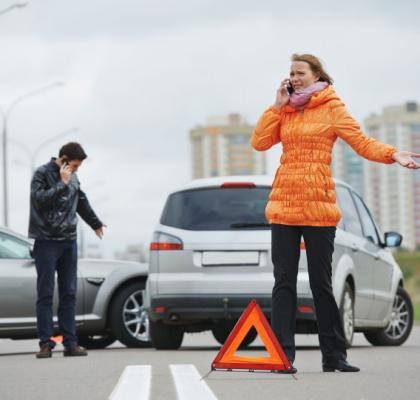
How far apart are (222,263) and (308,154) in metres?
3.98

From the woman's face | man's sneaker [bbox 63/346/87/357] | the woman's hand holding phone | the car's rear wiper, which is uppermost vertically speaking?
the woman's face

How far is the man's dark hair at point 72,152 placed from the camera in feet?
42.0

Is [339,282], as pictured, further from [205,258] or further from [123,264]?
[123,264]

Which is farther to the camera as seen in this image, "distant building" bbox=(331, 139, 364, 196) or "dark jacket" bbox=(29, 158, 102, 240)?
"distant building" bbox=(331, 139, 364, 196)

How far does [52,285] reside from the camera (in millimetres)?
12984

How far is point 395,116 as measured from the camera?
18900 centimetres

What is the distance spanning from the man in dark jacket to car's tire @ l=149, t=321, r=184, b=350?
119 cm

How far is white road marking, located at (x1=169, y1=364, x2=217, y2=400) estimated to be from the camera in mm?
7906

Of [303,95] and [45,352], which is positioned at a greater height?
[303,95]

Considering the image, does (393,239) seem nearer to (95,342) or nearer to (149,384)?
(95,342)

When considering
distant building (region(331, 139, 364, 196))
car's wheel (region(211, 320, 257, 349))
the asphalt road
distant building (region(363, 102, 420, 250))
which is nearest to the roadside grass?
car's wheel (region(211, 320, 257, 349))

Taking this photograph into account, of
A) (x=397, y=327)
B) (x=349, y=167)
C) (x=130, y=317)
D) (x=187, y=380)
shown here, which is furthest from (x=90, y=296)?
(x=349, y=167)

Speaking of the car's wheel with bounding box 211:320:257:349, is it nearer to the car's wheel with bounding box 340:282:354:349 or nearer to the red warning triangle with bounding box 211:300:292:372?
the car's wheel with bounding box 340:282:354:349

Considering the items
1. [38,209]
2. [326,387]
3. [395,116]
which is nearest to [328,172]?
[326,387]
